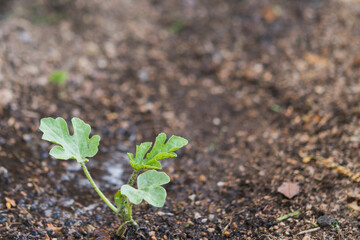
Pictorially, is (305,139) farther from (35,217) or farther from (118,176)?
(35,217)

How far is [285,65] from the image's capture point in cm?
309

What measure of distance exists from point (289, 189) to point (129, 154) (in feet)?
2.92

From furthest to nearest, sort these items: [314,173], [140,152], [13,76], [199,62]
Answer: [199,62], [13,76], [314,173], [140,152]

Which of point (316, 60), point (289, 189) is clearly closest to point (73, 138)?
point (289, 189)

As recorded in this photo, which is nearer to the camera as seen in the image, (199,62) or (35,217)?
(35,217)

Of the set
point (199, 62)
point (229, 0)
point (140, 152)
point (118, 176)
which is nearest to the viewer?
point (140, 152)

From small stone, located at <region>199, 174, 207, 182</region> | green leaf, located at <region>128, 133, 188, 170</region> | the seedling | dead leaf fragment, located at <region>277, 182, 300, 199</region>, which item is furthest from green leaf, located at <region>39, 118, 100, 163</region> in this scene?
dead leaf fragment, located at <region>277, 182, 300, 199</region>

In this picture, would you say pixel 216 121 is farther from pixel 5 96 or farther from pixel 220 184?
pixel 5 96

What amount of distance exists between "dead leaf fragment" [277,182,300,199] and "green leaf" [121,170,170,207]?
0.74 meters

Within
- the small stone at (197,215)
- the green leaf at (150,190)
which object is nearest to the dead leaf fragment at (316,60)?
the small stone at (197,215)

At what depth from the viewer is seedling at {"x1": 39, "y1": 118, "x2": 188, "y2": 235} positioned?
1.31 m

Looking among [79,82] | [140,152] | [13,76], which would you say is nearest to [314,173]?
[140,152]

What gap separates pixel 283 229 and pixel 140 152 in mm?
742

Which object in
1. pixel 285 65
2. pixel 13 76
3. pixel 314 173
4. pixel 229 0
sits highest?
pixel 229 0
